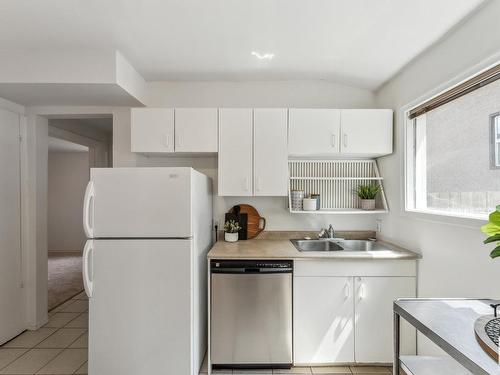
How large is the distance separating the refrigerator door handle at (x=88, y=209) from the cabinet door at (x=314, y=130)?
1666 millimetres

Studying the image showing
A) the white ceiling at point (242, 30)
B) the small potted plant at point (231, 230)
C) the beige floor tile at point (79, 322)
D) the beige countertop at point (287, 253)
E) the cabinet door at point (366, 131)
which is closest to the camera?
Result: the white ceiling at point (242, 30)

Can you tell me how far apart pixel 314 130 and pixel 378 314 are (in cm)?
162

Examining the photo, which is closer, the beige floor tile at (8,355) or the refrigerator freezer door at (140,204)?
the refrigerator freezer door at (140,204)

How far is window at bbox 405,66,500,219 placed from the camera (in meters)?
1.65

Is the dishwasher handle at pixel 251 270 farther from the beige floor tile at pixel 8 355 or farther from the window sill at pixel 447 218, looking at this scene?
the beige floor tile at pixel 8 355

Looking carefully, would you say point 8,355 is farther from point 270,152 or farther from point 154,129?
point 270,152

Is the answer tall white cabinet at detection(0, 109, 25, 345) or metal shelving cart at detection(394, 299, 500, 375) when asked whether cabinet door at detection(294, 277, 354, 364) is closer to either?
metal shelving cart at detection(394, 299, 500, 375)

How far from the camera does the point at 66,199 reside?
22.5 feet

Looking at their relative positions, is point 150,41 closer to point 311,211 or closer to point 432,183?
Result: point 311,211

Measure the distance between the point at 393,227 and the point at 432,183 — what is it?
61 cm

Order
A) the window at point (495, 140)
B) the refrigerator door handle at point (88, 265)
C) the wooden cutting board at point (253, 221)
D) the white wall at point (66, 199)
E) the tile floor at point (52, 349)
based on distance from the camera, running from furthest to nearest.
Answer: the white wall at point (66, 199), the wooden cutting board at point (253, 221), the tile floor at point (52, 349), the refrigerator door handle at point (88, 265), the window at point (495, 140)

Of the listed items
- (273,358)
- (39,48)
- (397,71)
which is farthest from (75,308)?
(397,71)

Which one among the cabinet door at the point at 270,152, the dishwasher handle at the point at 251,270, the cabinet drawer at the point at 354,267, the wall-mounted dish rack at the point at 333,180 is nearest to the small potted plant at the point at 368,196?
the wall-mounted dish rack at the point at 333,180

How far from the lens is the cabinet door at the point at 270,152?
267 cm
